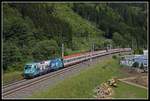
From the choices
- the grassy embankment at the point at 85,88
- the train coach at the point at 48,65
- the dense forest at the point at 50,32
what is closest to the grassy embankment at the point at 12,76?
the train coach at the point at 48,65

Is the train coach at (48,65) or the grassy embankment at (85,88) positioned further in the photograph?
the train coach at (48,65)

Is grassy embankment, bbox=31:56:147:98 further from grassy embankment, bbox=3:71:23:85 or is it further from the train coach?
grassy embankment, bbox=3:71:23:85

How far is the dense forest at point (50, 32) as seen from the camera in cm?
7125

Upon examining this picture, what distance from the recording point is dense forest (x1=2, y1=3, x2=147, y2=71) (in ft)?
234

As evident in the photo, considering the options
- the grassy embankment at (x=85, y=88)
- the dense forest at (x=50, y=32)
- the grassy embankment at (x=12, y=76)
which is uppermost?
the dense forest at (x=50, y=32)

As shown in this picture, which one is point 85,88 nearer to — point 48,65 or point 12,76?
point 12,76

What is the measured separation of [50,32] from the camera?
321 ft

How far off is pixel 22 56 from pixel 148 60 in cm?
3488

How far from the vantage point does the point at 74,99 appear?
47031mm

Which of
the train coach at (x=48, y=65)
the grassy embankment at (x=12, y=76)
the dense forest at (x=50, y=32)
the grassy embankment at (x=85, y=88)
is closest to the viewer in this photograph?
the grassy embankment at (x=85, y=88)

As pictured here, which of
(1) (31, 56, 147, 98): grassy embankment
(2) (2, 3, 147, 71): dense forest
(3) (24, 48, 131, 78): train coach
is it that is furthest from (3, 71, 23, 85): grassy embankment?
(1) (31, 56, 147, 98): grassy embankment

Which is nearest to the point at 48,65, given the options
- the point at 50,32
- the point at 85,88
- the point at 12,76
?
the point at 12,76

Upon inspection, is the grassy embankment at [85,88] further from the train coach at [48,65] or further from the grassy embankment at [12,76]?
the grassy embankment at [12,76]

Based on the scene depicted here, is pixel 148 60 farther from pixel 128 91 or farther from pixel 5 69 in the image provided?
pixel 5 69
